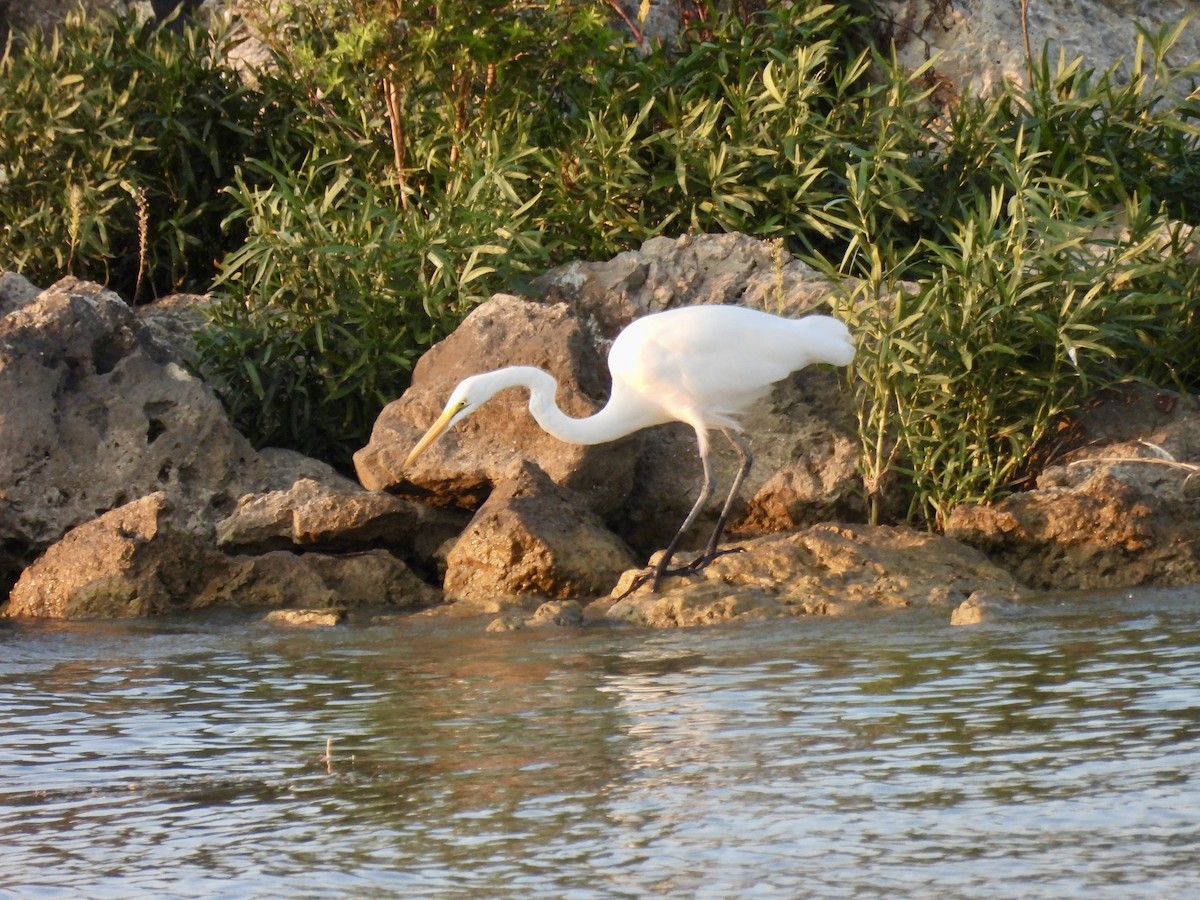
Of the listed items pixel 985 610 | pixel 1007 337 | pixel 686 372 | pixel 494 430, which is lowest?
pixel 985 610

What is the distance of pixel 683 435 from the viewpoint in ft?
29.5

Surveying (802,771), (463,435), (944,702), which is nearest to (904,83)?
(463,435)

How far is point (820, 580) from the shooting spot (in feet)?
23.8

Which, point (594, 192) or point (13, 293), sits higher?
point (594, 192)

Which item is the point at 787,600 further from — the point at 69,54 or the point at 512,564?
the point at 69,54

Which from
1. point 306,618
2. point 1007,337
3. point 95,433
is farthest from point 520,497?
point 1007,337

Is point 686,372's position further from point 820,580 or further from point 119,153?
point 119,153

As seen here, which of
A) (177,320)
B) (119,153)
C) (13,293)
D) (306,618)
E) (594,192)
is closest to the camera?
(306,618)

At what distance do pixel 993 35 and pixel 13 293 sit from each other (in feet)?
21.4

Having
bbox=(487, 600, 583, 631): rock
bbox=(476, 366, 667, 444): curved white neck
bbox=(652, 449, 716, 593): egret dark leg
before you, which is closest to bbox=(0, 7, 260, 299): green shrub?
bbox=(476, 366, 667, 444): curved white neck

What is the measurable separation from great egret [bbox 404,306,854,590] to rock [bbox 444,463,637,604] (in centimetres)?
29

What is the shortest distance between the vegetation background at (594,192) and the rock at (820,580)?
0.78 m

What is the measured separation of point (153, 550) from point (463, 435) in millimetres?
1585

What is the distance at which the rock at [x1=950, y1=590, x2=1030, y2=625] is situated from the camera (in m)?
6.65
